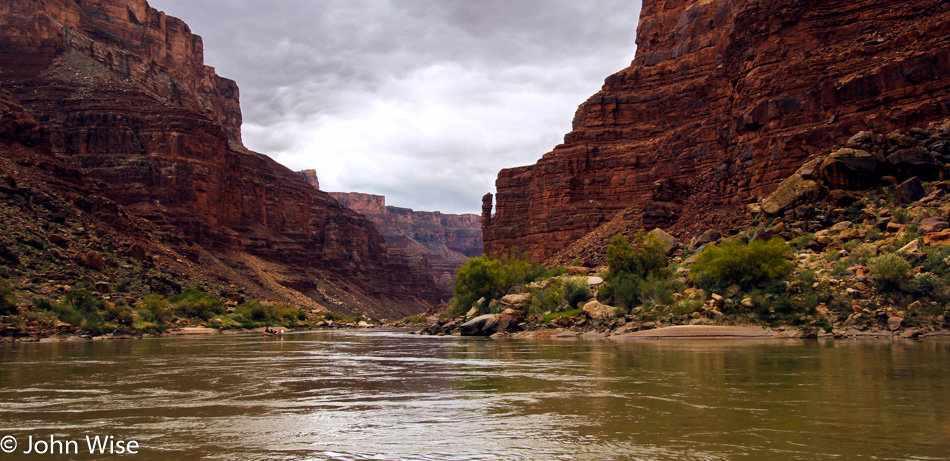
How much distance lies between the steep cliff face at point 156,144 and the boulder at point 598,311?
2187 inches

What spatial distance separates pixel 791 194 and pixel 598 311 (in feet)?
39.0

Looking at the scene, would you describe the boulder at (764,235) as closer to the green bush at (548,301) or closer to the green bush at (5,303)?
the green bush at (548,301)

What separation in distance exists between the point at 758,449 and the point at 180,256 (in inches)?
3233

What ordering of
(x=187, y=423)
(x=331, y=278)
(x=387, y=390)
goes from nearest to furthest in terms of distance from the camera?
1. (x=187, y=423)
2. (x=387, y=390)
3. (x=331, y=278)

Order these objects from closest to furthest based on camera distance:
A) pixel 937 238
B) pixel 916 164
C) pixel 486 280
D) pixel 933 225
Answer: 1. pixel 937 238
2. pixel 933 225
3. pixel 916 164
4. pixel 486 280

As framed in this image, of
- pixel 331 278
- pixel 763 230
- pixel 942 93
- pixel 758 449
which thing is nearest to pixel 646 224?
pixel 763 230

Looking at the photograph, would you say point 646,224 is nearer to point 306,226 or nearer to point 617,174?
point 617,174

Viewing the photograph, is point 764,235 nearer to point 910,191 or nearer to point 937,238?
point 910,191

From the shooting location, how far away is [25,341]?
30.9 m

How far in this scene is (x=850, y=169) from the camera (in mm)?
31781

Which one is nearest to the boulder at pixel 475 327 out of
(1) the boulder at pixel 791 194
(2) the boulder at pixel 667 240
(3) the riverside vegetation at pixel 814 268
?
(3) the riverside vegetation at pixel 814 268

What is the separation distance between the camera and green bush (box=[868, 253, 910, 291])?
859 inches

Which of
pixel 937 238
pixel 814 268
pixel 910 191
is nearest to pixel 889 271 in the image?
pixel 937 238

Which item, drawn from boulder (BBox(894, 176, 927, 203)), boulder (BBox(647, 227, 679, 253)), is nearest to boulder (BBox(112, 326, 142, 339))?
boulder (BBox(647, 227, 679, 253))
